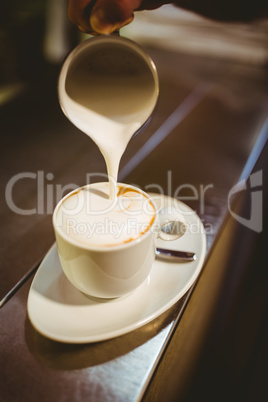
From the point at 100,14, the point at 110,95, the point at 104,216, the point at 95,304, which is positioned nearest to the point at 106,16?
the point at 100,14

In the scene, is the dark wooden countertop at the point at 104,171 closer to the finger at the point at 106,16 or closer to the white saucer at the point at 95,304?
the white saucer at the point at 95,304

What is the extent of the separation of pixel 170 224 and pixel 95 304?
216mm

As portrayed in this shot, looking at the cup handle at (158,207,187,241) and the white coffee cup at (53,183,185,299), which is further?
the cup handle at (158,207,187,241)

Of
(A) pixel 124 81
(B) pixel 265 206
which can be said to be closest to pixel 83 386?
(A) pixel 124 81

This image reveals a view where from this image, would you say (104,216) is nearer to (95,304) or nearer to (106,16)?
(95,304)

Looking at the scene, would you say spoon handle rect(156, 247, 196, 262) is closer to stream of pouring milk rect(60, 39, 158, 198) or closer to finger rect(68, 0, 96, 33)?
stream of pouring milk rect(60, 39, 158, 198)

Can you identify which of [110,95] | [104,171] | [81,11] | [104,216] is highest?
[81,11]

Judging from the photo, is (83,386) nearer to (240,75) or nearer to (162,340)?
(162,340)

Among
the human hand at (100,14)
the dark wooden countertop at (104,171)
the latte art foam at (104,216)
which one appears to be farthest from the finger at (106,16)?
the dark wooden countertop at (104,171)

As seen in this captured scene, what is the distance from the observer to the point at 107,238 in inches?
23.2

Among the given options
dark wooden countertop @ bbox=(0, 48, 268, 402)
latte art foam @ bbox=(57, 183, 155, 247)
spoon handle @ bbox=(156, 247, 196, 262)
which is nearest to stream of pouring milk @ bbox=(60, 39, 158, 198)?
latte art foam @ bbox=(57, 183, 155, 247)

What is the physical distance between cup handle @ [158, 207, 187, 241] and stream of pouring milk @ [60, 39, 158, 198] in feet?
0.35

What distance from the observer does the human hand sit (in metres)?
0.64

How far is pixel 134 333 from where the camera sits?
1.86 ft
